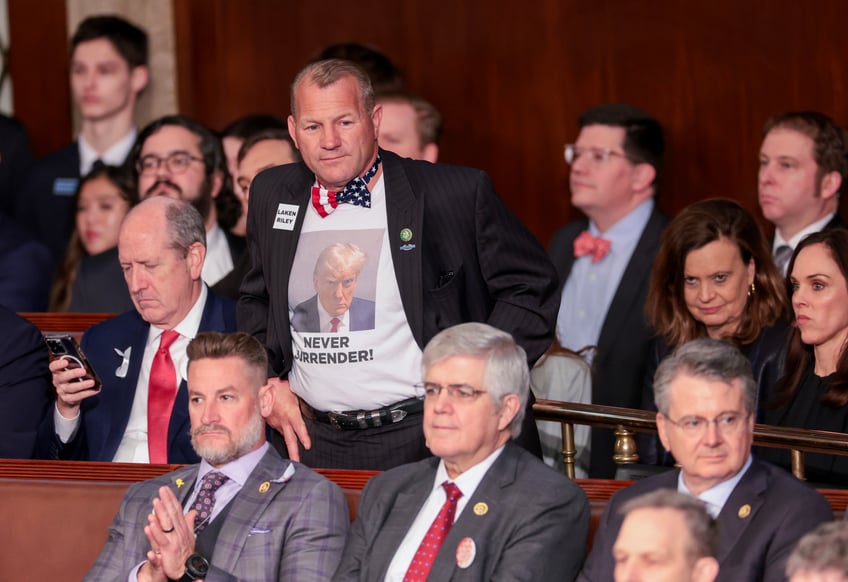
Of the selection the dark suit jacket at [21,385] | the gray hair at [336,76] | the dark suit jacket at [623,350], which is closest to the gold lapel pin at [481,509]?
the gray hair at [336,76]

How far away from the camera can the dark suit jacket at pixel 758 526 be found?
125 inches

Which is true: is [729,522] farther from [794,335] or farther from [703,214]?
[703,214]

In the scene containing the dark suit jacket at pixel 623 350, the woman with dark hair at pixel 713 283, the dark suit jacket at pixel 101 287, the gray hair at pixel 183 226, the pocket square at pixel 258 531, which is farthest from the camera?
the dark suit jacket at pixel 101 287

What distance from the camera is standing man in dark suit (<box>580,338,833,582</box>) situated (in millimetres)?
3186

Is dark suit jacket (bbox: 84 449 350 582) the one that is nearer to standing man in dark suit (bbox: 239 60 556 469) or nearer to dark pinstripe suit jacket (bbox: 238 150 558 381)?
standing man in dark suit (bbox: 239 60 556 469)

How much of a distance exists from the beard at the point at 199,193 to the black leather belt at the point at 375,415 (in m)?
1.83

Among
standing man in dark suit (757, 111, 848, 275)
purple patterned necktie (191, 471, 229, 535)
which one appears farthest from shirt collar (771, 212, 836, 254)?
purple patterned necktie (191, 471, 229, 535)

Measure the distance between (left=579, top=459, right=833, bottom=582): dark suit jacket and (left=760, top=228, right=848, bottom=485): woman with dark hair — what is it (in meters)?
0.85

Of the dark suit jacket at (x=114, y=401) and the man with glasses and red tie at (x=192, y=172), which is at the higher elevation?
the man with glasses and red tie at (x=192, y=172)

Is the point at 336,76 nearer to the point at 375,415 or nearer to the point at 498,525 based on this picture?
the point at 375,415

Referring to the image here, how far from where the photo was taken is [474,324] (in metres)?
3.53

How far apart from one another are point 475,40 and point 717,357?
373cm

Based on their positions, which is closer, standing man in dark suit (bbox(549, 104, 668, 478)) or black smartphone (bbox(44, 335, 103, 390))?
black smartphone (bbox(44, 335, 103, 390))

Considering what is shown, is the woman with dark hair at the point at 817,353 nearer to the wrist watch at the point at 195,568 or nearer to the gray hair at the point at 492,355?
the gray hair at the point at 492,355
